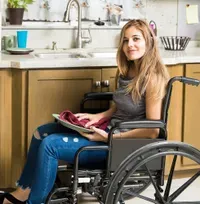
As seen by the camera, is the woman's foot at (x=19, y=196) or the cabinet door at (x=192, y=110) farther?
the cabinet door at (x=192, y=110)

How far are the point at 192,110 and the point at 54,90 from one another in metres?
0.90

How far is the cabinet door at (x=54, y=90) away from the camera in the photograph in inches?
123

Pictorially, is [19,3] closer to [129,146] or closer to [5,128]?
[5,128]

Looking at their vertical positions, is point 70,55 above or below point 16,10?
below

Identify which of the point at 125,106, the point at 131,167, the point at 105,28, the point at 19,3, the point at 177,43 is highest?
the point at 19,3

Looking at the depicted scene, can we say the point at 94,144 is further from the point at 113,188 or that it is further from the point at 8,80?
the point at 8,80

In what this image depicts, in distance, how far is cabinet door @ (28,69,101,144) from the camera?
3129 millimetres

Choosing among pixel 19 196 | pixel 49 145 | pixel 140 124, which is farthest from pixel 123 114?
pixel 19 196

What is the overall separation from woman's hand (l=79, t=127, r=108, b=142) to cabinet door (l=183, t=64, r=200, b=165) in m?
0.95

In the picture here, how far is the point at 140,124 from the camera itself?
2564 mm

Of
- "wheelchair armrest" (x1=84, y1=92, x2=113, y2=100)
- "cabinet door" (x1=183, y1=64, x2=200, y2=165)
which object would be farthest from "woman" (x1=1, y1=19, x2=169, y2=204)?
"cabinet door" (x1=183, y1=64, x2=200, y2=165)

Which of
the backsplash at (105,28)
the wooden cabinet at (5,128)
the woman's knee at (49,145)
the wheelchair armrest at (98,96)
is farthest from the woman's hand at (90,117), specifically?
the backsplash at (105,28)

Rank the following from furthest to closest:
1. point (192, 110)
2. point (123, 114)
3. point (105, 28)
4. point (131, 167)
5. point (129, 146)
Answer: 1. point (105, 28)
2. point (192, 110)
3. point (123, 114)
4. point (129, 146)
5. point (131, 167)

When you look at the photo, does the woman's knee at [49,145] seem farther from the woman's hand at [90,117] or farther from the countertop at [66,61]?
the countertop at [66,61]
